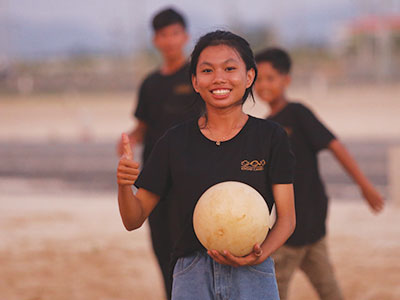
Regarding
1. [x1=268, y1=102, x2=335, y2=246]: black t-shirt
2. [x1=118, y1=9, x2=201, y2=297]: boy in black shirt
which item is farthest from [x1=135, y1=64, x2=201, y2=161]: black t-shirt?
[x1=268, y1=102, x2=335, y2=246]: black t-shirt

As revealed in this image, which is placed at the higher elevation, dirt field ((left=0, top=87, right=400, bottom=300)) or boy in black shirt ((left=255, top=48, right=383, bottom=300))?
boy in black shirt ((left=255, top=48, right=383, bottom=300))

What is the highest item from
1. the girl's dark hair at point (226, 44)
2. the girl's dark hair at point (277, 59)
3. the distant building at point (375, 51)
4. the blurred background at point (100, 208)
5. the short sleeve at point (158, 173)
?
the girl's dark hair at point (226, 44)

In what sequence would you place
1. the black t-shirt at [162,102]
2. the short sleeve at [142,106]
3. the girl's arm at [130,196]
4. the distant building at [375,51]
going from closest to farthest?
the girl's arm at [130,196]
the black t-shirt at [162,102]
the short sleeve at [142,106]
the distant building at [375,51]

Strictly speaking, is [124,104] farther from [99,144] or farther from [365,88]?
[99,144]

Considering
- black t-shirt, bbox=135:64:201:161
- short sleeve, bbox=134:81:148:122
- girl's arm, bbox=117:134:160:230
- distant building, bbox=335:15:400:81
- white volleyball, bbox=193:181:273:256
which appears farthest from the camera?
distant building, bbox=335:15:400:81

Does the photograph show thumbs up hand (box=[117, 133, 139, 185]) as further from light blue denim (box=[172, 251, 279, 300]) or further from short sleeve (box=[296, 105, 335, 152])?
short sleeve (box=[296, 105, 335, 152])

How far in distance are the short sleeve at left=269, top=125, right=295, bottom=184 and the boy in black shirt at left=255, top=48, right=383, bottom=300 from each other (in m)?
1.37

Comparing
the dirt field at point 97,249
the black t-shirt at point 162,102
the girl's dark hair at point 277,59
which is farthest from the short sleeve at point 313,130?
the dirt field at point 97,249

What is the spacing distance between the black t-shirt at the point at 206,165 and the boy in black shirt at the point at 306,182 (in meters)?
1.35

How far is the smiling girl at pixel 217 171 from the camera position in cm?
297

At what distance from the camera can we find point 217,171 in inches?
118

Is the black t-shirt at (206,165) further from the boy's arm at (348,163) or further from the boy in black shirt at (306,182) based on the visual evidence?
the boy's arm at (348,163)

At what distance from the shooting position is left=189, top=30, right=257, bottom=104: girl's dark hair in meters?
3.17

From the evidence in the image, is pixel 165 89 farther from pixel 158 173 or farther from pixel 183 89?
pixel 158 173
